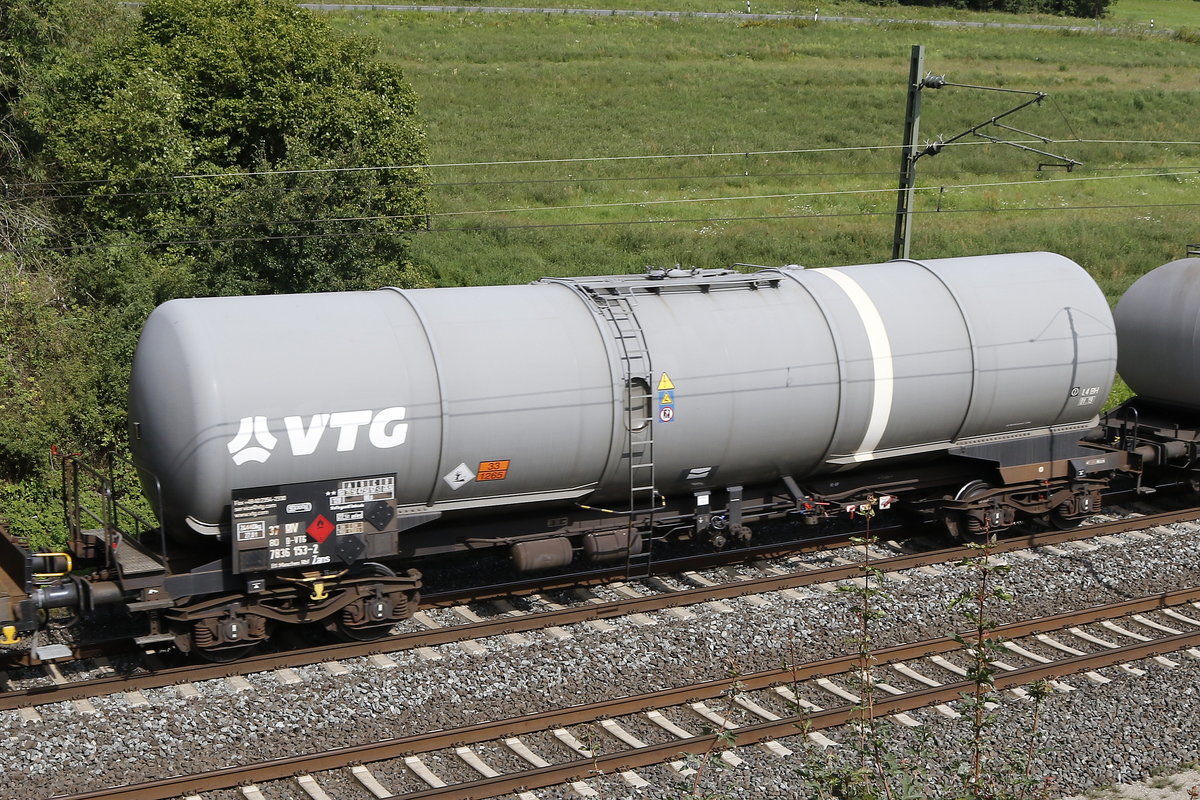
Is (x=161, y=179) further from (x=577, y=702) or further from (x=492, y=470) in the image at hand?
(x=577, y=702)

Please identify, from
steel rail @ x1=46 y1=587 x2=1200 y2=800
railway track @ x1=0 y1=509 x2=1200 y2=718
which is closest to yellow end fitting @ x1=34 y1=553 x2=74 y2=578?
railway track @ x1=0 y1=509 x2=1200 y2=718

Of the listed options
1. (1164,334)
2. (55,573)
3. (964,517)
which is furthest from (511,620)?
(1164,334)

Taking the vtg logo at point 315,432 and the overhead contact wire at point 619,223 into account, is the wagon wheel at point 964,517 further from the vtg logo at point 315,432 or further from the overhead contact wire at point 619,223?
the overhead contact wire at point 619,223

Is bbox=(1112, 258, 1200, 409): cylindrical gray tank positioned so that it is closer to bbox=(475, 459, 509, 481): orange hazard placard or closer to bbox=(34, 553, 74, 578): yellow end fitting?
bbox=(475, 459, 509, 481): orange hazard placard

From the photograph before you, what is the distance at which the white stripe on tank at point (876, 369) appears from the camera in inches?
586

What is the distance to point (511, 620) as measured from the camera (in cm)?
1372

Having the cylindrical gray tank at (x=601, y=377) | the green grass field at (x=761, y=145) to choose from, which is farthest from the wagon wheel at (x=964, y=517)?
the green grass field at (x=761, y=145)

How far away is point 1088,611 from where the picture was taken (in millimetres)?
14352

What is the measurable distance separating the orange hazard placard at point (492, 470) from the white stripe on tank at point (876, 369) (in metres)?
4.96

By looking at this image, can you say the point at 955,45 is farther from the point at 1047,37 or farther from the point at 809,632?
the point at 809,632

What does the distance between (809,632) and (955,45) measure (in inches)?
2667

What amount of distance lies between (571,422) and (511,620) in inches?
99.9

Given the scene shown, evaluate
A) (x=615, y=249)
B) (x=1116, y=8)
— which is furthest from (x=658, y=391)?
(x=1116, y=8)

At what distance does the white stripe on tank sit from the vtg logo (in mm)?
6237
